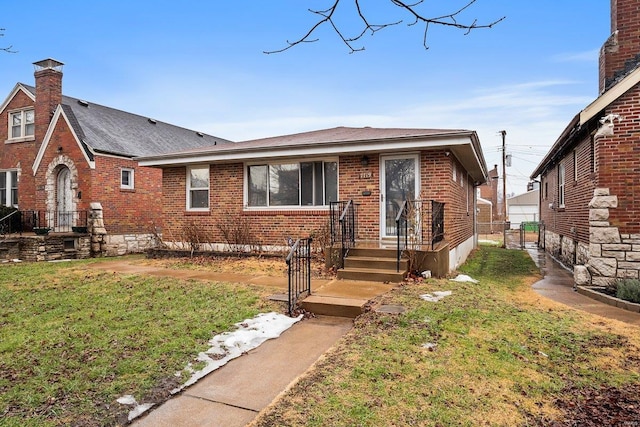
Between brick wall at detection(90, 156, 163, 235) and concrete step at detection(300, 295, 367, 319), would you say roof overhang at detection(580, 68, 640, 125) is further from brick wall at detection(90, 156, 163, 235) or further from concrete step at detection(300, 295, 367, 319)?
brick wall at detection(90, 156, 163, 235)

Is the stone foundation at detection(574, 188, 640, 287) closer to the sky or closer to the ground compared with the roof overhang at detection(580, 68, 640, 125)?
closer to the ground

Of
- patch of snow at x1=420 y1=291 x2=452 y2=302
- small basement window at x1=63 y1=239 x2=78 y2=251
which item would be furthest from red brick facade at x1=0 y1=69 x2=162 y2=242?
patch of snow at x1=420 y1=291 x2=452 y2=302

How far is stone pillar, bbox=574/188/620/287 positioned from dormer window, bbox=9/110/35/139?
66.3 feet

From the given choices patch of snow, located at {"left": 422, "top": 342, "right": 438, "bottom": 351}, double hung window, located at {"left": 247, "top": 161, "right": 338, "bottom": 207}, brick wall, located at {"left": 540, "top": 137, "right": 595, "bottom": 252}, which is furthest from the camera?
double hung window, located at {"left": 247, "top": 161, "right": 338, "bottom": 207}

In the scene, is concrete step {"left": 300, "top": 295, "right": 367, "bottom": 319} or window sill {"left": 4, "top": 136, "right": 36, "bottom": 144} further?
window sill {"left": 4, "top": 136, "right": 36, "bottom": 144}

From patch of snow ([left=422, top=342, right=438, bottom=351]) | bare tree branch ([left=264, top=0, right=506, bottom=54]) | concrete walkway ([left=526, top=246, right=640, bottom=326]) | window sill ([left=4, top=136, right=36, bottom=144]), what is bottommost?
concrete walkway ([left=526, top=246, right=640, bottom=326])

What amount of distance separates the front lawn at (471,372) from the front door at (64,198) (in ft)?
49.1

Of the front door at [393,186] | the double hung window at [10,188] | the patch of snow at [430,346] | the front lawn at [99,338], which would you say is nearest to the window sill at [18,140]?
the double hung window at [10,188]

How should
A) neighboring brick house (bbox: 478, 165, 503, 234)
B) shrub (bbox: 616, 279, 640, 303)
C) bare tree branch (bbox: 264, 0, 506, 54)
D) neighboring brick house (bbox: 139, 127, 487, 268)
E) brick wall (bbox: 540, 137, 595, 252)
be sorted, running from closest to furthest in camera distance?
1. bare tree branch (bbox: 264, 0, 506, 54)
2. shrub (bbox: 616, 279, 640, 303)
3. brick wall (bbox: 540, 137, 595, 252)
4. neighboring brick house (bbox: 139, 127, 487, 268)
5. neighboring brick house (bbox: 478, 165, 503, 234)

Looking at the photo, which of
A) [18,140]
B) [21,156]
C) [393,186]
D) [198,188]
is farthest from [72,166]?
[393,186]

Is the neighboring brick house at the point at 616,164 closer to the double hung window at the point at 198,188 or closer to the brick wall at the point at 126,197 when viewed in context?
the double hung window at the point at 198,188

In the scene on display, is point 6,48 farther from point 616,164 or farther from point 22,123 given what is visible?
point 22,123

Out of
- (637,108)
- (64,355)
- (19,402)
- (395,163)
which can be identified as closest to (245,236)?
(395,163)

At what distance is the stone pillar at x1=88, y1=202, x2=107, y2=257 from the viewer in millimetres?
14602
